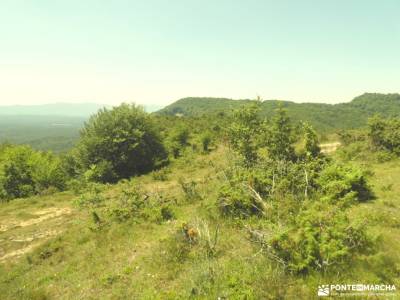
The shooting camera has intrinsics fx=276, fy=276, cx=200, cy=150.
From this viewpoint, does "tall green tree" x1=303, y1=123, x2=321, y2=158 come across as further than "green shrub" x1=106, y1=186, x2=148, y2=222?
Yes

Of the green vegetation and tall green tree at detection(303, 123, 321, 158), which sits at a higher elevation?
tall green tree at detection(303, 123, 321, 158)

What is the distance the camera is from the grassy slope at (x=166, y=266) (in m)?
6.14

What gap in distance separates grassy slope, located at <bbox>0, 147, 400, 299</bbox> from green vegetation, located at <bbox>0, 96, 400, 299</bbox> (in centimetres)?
3

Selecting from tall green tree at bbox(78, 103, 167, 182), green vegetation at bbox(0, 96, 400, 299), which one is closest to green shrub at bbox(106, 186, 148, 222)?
green vegetation at bbox(0, 96, 400, 299)

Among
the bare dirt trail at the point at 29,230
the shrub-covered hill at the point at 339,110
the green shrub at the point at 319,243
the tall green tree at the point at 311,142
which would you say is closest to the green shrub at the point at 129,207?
the bare dirt trail at the point at 29,230

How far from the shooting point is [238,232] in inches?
362

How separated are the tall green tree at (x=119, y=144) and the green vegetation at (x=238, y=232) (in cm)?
633

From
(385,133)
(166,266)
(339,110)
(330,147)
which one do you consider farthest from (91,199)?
(339,110)

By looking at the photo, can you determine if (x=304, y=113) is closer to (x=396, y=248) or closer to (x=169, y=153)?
(x=169, y=153)

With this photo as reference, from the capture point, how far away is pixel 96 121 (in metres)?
28.1

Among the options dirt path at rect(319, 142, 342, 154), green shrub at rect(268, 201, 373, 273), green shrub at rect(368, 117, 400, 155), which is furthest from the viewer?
dirt path at rect(319, 142, 342, 154)

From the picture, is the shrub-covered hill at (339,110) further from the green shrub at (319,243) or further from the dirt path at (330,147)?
the green shrub at (319,243)

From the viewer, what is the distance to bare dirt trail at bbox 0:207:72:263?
1154cm

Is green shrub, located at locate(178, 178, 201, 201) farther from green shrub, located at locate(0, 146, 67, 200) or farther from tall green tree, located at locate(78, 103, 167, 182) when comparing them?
green shrub, located at locate(0, 146, 67, 200)
